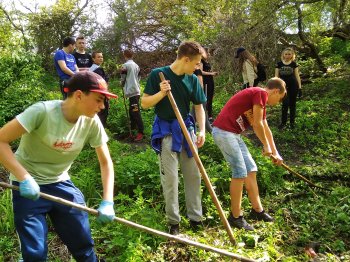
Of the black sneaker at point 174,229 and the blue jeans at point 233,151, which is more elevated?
the blue jeans at point 233,151

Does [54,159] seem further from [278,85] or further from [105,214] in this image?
[278,85]

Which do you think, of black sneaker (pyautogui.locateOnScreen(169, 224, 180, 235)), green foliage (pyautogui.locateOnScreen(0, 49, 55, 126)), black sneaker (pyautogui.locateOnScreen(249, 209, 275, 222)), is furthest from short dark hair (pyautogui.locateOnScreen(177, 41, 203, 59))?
green foliage (pyautogui.locateOnScreen(0, 49, 55, 126))

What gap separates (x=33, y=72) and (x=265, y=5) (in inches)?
229

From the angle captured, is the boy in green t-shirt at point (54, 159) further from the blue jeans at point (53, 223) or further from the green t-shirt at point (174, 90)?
the green t-shirt at point (174, 90)

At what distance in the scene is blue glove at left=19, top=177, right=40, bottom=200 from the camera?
2.19 m

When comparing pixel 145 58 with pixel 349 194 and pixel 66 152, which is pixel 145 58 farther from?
pixel 66 152

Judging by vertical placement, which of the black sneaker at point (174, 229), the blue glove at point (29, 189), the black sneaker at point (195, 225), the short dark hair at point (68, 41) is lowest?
the black sneaker at point (195, 225)

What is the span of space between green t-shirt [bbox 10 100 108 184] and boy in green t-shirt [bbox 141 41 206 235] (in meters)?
0.97

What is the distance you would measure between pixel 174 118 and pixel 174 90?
0.27 m

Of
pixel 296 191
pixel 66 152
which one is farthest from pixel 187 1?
pixel 66 152

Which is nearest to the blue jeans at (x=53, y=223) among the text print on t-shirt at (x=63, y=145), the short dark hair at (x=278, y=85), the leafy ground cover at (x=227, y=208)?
the text print on t-shirt at (x=63, y=145)

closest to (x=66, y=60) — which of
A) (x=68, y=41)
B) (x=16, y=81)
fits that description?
(x=68, y=41)

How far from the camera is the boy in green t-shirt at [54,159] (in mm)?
2217

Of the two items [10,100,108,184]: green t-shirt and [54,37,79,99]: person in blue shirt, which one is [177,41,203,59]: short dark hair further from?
[54,37,79,99]: person in blue shirt
